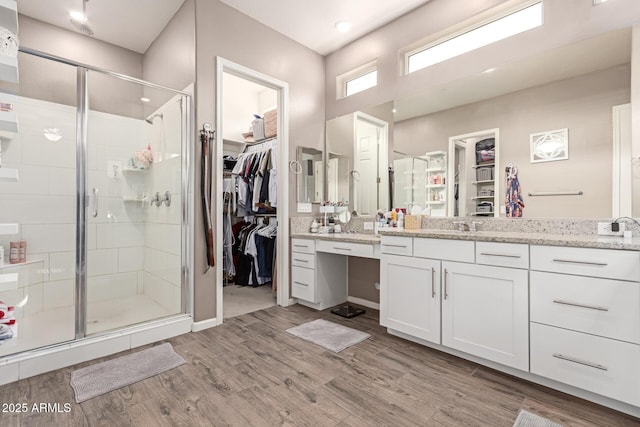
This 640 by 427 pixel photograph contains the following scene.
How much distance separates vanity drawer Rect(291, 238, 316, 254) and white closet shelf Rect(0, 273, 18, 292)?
2296mm

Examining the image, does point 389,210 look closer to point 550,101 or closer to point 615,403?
point 550,101

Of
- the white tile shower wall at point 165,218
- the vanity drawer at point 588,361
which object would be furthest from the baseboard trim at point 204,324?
the vanity drawer at point 588,361

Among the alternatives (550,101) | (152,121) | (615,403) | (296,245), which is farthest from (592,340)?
(152,121)

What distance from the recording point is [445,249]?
2176 mm

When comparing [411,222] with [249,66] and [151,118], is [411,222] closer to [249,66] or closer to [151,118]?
[249,66]

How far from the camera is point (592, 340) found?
1604 millimetres

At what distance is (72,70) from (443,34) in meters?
3.07

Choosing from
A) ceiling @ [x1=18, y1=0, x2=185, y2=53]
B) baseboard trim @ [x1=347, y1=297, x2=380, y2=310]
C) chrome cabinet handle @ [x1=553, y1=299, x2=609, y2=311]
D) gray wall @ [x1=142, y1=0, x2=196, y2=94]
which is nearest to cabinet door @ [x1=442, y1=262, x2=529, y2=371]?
chrome cabinet handle @ [x1=553, y1=299, x2=609, y2=311]

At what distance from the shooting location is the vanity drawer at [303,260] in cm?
323

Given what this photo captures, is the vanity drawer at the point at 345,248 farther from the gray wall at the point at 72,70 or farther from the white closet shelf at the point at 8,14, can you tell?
the white closet shelf at the point at 8,14

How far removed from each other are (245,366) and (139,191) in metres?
1.84

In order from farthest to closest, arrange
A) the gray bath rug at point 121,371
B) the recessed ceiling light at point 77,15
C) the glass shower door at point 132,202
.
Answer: the recessed ceiling light at point 77,15
the glass shower door at point 132,202
the gray bath rug at point 121,371

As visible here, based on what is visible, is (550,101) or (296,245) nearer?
(550,101)

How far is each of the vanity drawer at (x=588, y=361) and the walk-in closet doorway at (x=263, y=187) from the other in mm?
2357
